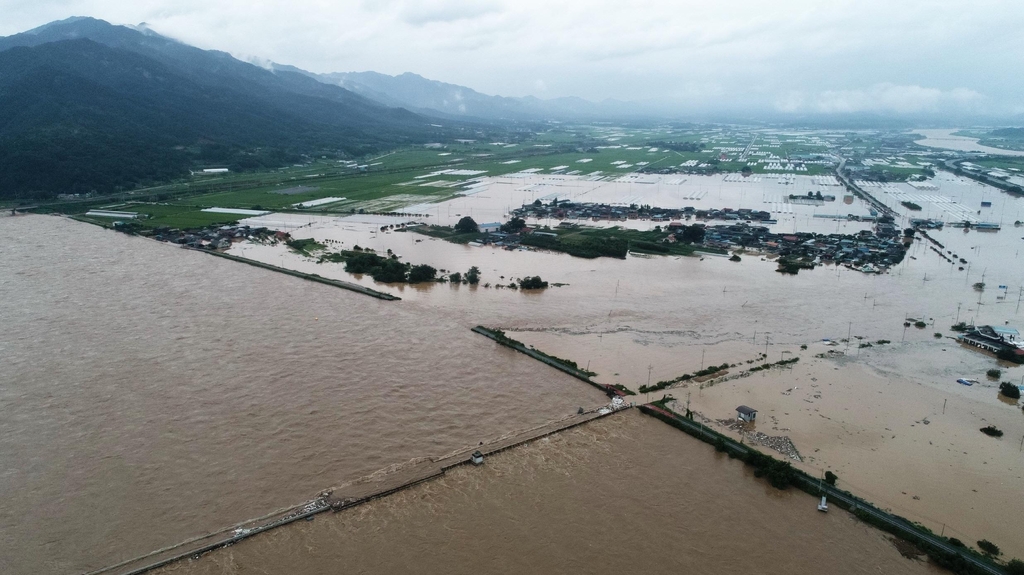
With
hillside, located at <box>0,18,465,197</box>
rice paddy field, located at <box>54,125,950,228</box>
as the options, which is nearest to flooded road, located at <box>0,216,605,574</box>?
rice paddy field, located at <box>54,125,950,228</box>

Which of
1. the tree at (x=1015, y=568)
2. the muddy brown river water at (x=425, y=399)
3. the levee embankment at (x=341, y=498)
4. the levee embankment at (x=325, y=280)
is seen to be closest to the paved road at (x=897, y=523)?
the tree at (x=1015, y=568)

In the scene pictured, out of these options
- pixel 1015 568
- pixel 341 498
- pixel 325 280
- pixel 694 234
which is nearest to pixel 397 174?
pixel 694 234

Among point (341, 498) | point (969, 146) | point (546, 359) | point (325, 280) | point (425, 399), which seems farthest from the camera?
point (969, 146)

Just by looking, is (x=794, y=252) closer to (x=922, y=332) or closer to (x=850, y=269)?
(x=850, y=269)

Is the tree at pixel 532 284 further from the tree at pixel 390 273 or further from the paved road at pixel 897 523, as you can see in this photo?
the paved road at pixel 897 523

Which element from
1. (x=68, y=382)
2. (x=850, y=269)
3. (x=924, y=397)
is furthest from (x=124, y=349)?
(x=850, y=269)

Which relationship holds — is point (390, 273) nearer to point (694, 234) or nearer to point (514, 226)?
point (514, 226)

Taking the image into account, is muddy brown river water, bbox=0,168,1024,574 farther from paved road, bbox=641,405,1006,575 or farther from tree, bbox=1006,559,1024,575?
tree, bbox=1006,559,1024,575
